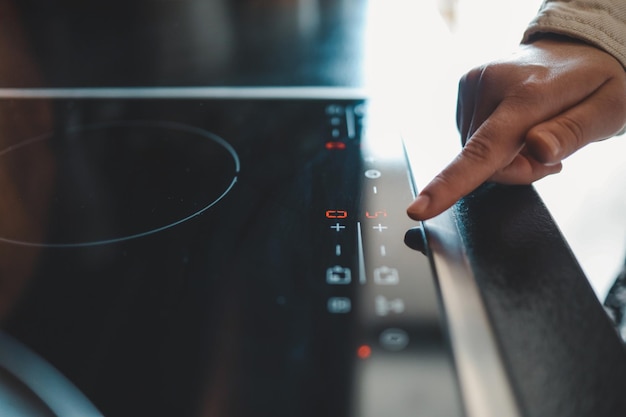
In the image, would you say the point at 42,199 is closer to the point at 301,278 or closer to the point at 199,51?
the point at 301,278

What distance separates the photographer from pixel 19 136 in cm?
58

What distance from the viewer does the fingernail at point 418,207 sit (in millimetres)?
381

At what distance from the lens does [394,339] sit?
0.29m

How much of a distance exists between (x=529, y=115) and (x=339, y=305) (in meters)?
0.24

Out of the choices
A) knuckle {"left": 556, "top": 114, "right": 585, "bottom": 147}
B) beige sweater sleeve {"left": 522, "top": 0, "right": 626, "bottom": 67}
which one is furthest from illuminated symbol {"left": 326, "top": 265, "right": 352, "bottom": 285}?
beige sweater sleeve {"left": 522, "top": 0, "right": 626, "bottom": 67}

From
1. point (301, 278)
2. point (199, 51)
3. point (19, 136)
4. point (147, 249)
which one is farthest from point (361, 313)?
point (199, 51)

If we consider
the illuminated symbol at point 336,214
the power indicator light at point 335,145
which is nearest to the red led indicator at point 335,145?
the power indicator light at point 335,145

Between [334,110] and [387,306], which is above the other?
[334,110]

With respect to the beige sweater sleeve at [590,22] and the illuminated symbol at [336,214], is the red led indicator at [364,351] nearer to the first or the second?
the illuminated symbol at [336,214]

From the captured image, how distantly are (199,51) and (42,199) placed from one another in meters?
0.43

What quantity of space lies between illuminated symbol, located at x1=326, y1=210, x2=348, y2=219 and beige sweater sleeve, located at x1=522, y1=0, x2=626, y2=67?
299 mm

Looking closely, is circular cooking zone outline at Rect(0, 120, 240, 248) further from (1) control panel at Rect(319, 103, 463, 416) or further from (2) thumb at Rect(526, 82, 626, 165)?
(2) thumb at Rect(526, 82, 626, 165)

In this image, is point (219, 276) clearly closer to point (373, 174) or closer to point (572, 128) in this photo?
point (373, 174)

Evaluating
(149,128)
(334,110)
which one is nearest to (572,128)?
(334,110)
